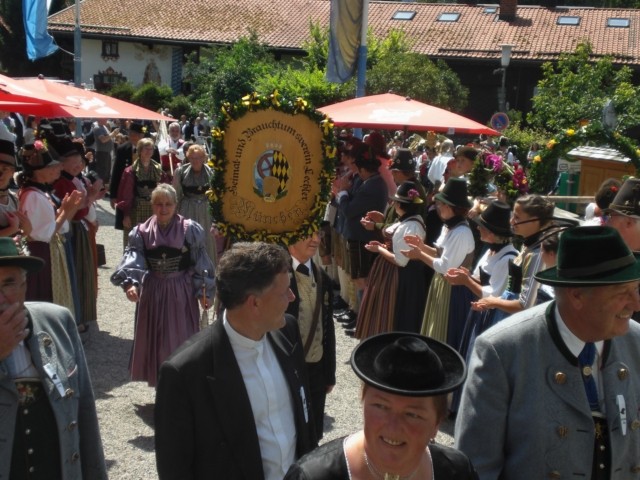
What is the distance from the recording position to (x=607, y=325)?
8.75ft

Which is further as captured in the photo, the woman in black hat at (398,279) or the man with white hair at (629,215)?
Answer: the woman in black hat at (398,279)

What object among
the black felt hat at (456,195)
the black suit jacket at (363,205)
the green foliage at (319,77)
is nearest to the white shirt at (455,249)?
the black felt hat at (456,195)

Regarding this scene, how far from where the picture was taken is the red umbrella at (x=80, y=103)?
7.07 meters

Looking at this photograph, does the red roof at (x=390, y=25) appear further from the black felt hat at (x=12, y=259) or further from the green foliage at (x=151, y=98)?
the black felt hat at (x=12, y=259)

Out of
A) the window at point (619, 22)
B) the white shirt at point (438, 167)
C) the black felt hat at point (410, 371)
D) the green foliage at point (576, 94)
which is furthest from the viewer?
the window at point (619, 22)

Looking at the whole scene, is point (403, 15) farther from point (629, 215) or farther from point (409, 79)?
point (629, 215)

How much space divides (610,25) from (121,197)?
1372 inches

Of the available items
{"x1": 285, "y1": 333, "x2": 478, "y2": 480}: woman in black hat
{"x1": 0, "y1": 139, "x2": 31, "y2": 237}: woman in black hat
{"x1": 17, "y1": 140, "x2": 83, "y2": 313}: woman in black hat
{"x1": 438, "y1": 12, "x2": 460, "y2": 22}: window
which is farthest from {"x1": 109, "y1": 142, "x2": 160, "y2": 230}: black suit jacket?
{"x1": 438, "y1": 12, "x2": 460, "y2": 22}: window

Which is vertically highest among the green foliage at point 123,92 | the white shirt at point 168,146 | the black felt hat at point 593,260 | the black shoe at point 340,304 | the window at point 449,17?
the window at point 449,17

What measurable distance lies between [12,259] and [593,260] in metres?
1.96

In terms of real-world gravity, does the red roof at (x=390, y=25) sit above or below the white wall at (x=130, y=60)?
above

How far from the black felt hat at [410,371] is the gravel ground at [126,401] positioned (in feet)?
11.6

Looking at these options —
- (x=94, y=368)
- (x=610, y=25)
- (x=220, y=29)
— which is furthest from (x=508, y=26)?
(x=94, y=368)

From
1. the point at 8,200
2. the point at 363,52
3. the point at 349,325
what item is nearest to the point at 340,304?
the point at 349,325
